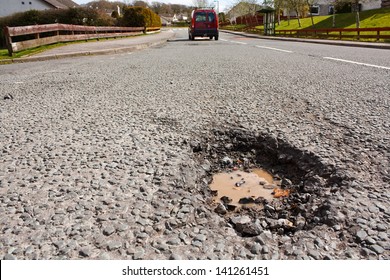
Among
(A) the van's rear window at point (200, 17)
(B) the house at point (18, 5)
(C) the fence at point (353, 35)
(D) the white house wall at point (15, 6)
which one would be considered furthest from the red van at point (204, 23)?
(D) the white house wall at point (15, 6)

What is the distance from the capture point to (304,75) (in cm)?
520

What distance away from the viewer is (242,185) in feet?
6.47

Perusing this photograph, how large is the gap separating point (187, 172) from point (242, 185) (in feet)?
1.17

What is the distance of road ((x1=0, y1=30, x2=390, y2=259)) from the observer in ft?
4.32

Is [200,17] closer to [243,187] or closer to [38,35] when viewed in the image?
[38,35]

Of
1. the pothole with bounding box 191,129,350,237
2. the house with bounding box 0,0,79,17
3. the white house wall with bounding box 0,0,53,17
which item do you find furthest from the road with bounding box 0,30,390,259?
the white house wall with bounding box 0,0,53,17

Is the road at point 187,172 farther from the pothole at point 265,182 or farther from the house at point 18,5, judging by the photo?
the house at point 18,5

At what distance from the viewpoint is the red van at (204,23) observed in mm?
22516

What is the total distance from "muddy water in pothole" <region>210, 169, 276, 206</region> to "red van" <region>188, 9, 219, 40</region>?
71.6ft

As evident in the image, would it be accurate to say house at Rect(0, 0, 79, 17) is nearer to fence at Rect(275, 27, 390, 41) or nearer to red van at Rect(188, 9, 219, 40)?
red van at Rect(188, 9, 219, 40)

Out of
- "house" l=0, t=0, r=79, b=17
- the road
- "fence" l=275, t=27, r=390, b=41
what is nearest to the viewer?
the road

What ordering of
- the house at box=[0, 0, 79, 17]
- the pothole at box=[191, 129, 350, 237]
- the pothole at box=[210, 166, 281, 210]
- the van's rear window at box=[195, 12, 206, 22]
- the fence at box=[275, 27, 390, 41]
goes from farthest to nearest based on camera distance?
the house at box=[0, 0, 79, 17] → the van's rear window at box=[195, 12, 206, 22] → the fence at box=[275, 27, 390, 41] → the pothole at box=[210, 166, 281, 210] → the pothole at box=[191, 129, 350, 237]

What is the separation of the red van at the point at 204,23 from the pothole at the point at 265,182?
69.9 ft
